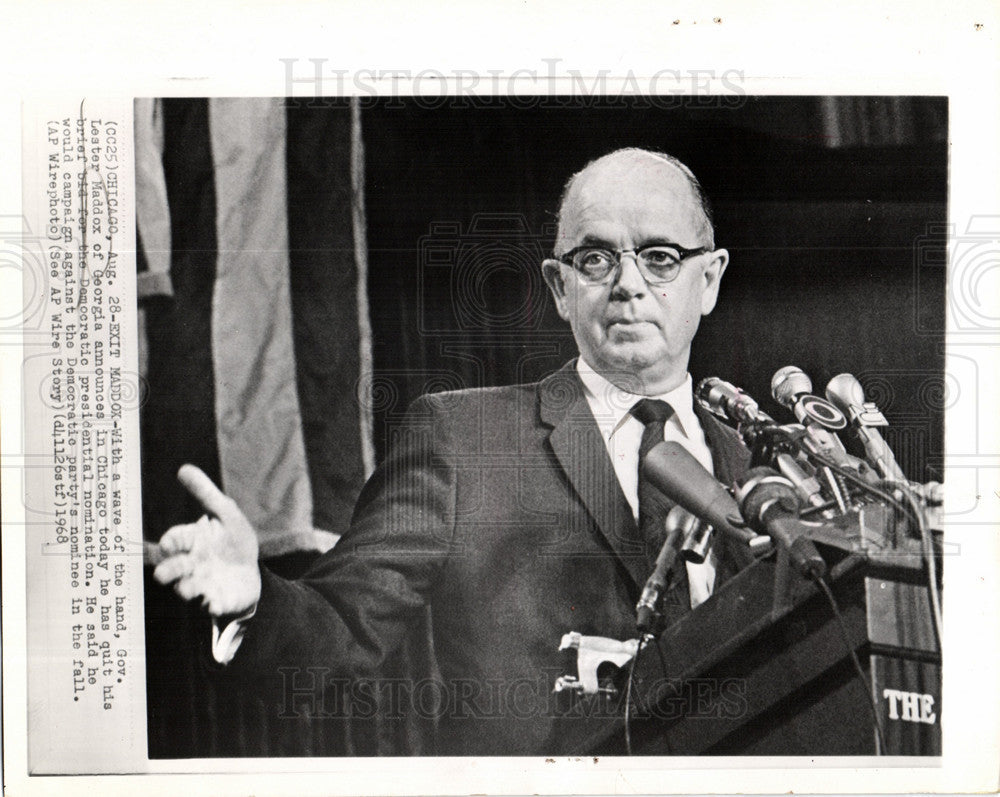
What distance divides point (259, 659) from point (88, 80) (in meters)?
0.92

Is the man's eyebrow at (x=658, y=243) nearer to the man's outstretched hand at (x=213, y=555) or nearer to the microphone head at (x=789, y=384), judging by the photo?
the microphone head at (x=789, y=384)

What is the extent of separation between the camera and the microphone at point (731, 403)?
1.45 meters

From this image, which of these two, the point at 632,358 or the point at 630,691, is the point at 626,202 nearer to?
the point at 632,358

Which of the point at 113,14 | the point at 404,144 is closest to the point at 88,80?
the point at 113,14

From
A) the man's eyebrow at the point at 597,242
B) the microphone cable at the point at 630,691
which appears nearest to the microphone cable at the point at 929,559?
the microphone cable at the point at 630,691

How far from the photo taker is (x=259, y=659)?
145 cm

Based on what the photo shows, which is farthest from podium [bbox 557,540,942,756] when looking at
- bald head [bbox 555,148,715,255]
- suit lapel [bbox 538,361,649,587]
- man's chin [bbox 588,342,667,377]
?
bald head [bbox 555,148,715,255]

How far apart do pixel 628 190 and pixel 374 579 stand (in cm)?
70

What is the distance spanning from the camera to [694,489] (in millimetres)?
1447

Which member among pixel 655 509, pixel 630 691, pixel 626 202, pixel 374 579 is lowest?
pixel 630 691

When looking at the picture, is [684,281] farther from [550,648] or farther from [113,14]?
[113,14]

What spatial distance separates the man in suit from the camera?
144 centimetres

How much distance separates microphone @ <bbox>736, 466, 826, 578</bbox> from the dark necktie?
12cm

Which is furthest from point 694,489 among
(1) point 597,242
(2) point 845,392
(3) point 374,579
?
(3) point 374,579
